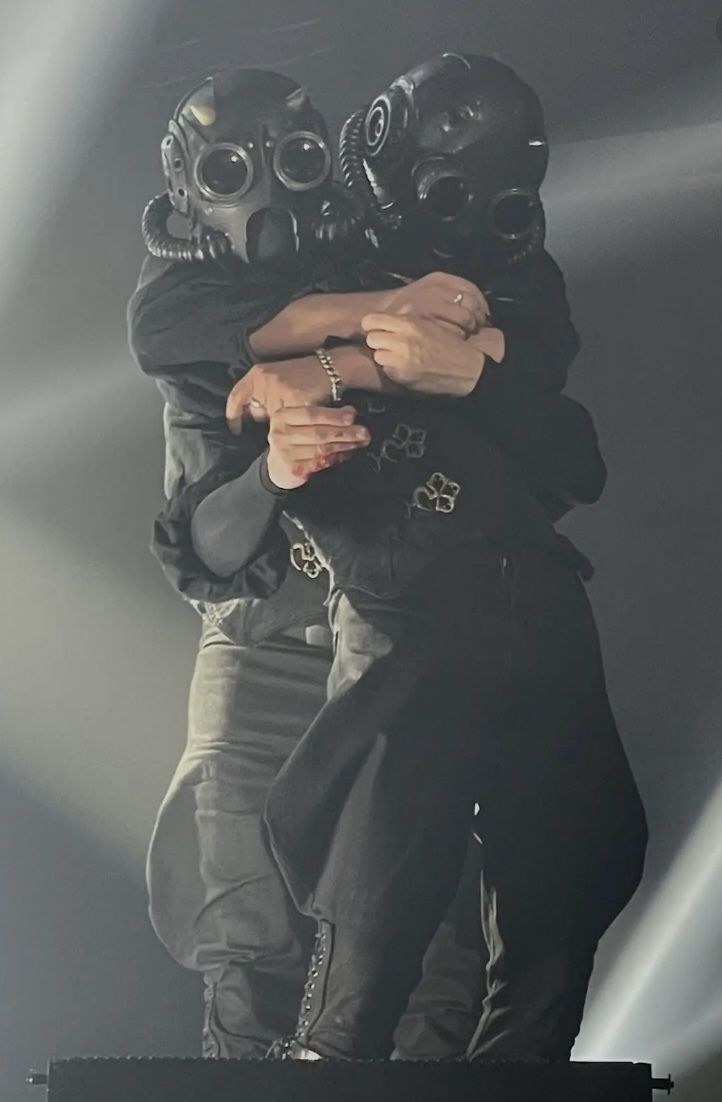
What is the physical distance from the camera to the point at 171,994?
1.87 m

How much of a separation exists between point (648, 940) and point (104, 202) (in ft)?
4.78

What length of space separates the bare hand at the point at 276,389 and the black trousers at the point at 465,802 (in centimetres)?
33

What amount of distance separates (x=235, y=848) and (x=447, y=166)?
1.13m

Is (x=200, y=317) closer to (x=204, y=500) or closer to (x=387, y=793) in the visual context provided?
(x=204, y=500)

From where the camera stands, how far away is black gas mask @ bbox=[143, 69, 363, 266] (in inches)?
81.2

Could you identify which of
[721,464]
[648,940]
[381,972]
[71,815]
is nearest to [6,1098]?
[71,815]

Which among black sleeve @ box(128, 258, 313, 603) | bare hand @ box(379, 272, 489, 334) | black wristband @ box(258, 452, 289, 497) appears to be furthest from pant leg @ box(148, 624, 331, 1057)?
bare hand @ box(379, 272, 489, 334)

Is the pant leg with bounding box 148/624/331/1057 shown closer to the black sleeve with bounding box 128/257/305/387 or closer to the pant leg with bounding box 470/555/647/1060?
the pant leg with bounding box 470/555/647/1060

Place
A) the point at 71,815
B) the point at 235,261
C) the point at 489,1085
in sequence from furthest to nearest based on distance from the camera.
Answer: the point at 235,261 → the point at 71,815 → the point at 489,1085

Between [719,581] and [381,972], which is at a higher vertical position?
[719,581]

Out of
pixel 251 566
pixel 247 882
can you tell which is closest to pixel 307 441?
pixel 251 566

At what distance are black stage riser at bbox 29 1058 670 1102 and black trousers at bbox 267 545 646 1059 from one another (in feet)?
0.10

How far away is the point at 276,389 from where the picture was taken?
2.04 metres

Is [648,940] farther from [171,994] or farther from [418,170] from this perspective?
[418,170]
